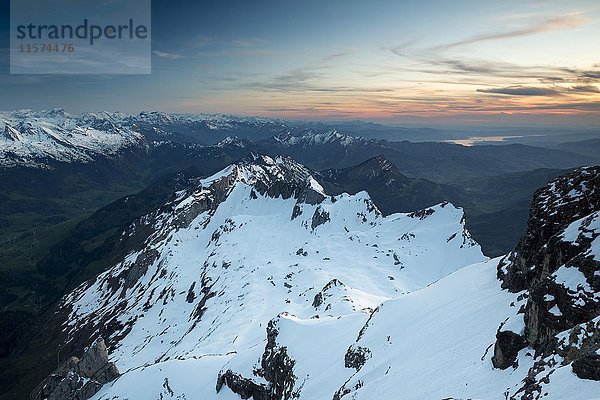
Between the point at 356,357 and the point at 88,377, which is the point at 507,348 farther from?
the point at 88,377

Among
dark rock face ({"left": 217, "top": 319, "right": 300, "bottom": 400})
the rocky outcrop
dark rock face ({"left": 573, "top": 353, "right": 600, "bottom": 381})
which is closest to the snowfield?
dark rock face ({"left": 573, "top": 353, "right": 600, "bottom": 381})

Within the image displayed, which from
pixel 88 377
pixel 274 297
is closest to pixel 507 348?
pixel 274 297

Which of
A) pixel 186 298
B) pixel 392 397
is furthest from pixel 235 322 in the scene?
pixel 392 397

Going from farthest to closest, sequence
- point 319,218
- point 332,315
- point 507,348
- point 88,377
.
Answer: point 319,218, point 88,377, point 332,315, point 507,348

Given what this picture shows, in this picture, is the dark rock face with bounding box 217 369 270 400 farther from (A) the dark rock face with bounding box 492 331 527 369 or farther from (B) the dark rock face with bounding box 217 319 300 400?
(A) the dark rock face with bounding box 492 331 527 369

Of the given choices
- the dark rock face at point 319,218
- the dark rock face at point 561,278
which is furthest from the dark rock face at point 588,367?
the dark rock face at point 319,218

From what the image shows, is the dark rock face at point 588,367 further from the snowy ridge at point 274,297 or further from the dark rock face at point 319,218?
the dark rock face at point 319,218

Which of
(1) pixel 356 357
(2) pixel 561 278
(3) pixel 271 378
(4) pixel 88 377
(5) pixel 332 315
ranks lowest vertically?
(4) pixel 88 377
